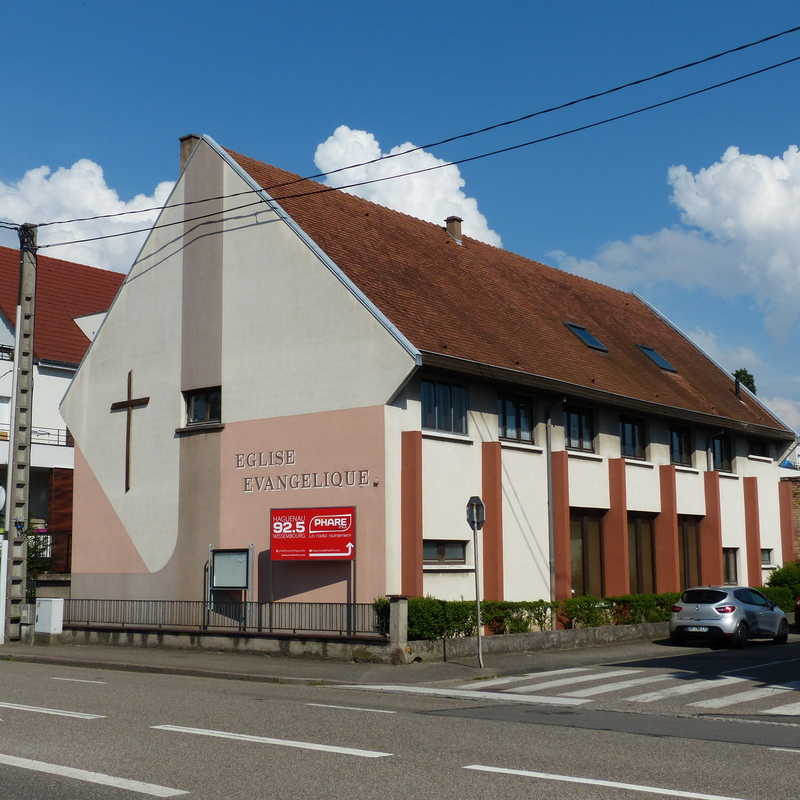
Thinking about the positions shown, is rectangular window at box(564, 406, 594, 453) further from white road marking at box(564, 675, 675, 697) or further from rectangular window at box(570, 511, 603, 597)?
white road marking at box(564, 675, 675, 697)

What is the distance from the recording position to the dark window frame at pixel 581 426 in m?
26.7

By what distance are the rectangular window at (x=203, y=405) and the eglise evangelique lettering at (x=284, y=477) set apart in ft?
4.80

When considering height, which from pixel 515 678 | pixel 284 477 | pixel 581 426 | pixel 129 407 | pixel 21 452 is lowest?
pixel 515 678

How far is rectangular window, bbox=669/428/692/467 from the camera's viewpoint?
101ft

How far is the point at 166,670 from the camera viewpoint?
19.3 meters

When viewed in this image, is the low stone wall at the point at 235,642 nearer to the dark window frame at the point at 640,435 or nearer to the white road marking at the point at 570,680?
the white road marking at the point at 570,680

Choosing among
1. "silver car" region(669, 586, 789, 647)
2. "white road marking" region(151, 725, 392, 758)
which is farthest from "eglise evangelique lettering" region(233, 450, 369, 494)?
"white road marking" region(151, 725, 392, 758)

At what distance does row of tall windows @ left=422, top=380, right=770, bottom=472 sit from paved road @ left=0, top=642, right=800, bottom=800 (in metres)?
7.90

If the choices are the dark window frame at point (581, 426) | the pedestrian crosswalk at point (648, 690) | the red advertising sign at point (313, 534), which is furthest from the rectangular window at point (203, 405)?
the pedestrian crosswalk at point (648, 690)

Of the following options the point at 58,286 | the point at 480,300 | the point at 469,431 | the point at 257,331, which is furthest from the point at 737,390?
the point at 58,286

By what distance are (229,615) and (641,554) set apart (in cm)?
1145

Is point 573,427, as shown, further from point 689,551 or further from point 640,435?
point 689,551

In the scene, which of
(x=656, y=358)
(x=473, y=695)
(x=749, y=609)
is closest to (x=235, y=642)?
(x=473, y=695)

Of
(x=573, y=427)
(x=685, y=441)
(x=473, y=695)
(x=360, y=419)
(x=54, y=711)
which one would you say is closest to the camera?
(x=54, y=711)
